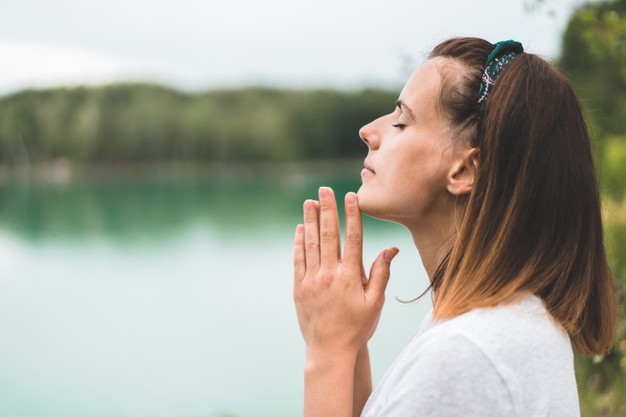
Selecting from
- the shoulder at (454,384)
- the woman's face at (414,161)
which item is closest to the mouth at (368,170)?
the woman's face at (414,161)

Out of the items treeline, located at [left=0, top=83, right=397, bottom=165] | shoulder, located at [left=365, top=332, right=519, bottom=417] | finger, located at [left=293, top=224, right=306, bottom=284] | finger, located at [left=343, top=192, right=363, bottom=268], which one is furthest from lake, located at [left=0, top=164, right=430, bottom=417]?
treeline, located at [left=0, top=83, right=397, bottom=165]

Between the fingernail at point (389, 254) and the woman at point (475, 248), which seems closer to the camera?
the woman at point (475, 248)

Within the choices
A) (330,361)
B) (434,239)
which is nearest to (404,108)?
(434,239)

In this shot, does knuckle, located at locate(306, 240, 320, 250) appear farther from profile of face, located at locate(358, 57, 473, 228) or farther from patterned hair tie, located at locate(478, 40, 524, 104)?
patterned hair tie, located at locate(478, 40, 524, 104)

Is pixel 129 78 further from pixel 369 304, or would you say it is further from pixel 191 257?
pixel 369 304

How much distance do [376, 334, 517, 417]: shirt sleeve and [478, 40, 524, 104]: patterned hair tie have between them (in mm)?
604

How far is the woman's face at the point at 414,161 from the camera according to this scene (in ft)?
5.74

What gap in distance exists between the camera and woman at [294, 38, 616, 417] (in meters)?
1.35

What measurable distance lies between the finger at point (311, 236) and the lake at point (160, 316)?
22.8 feet

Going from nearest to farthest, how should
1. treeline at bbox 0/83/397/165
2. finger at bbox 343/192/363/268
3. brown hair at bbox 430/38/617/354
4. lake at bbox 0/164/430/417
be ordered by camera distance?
brown hair at bbox 430/38/617/354
finger at bbox 343/192/363/268
lake at bbox 0/164/430/417
treeline at bbox 0/83/397/165

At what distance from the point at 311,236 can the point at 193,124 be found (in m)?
73.1

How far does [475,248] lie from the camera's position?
1547 millimetres

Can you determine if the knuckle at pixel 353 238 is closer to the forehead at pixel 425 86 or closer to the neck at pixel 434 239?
the neck at pixel 434 239

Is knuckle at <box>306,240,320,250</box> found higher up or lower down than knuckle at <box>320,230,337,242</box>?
lower down
